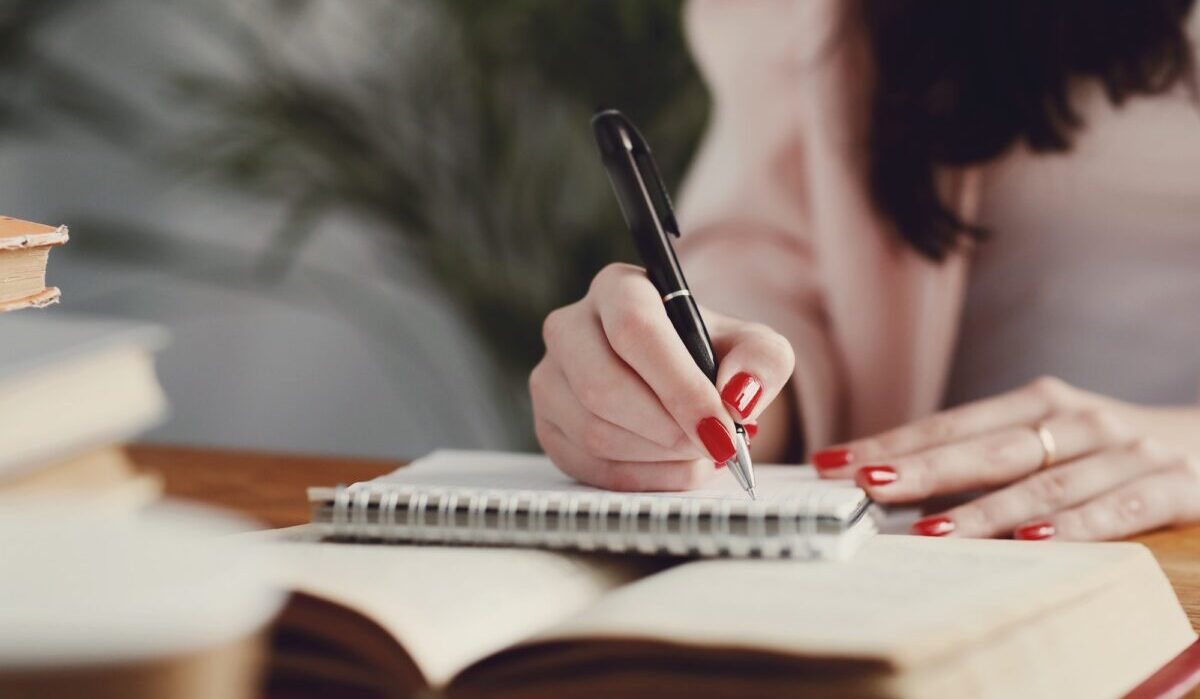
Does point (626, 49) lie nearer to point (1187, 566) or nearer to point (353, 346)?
point (353, 346)

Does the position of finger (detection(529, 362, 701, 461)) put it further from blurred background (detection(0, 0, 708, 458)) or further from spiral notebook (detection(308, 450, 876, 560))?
blurred background (detection(0, 0, 708, 458))

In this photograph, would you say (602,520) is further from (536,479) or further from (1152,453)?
(1152,453)

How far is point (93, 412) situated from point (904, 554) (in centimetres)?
27

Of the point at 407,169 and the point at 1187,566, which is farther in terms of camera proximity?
the point at 407,169

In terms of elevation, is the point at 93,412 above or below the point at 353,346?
below

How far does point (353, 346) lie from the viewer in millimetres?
1914

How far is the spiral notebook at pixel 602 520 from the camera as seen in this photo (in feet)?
1.24

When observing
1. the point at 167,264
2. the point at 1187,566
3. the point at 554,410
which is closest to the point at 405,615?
the point at 554,410

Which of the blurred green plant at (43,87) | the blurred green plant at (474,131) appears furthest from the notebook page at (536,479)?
the blurred green plant at (43,87)

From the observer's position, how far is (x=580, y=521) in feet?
1.30

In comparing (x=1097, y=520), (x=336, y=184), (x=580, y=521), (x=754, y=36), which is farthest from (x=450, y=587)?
(x=336, y=184)

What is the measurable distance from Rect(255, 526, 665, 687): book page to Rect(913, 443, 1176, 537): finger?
0.19m

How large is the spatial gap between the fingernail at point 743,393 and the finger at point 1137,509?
7.1 inches

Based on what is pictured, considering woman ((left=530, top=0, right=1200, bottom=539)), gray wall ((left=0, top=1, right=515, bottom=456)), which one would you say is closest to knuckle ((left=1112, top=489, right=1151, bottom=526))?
woman ((left=530, top=0, right=1200, bottom=539))
